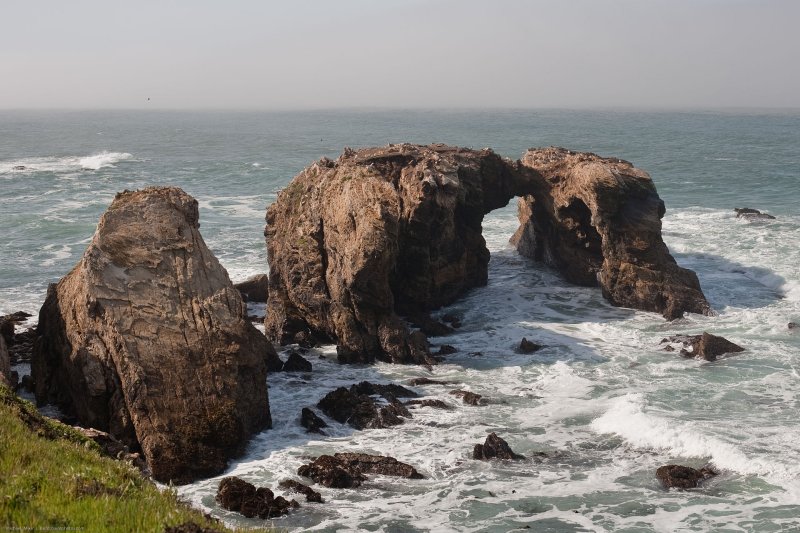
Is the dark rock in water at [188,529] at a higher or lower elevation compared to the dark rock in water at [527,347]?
higher

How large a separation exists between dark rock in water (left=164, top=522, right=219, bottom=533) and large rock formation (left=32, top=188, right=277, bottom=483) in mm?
9112

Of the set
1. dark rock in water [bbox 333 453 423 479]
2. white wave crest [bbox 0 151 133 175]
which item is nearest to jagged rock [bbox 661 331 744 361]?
dark rock in water [bbox 333 453 423 479]

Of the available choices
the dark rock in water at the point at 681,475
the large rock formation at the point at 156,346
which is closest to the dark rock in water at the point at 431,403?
the large rock formation at the point at 156,346

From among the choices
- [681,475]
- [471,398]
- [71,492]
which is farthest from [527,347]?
[71,492]

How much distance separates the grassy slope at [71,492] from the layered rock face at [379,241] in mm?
13614

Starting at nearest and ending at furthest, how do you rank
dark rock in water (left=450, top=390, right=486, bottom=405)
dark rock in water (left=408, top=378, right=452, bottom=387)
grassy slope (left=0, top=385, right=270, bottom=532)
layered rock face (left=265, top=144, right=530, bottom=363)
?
grassy slope (left=0, top=385, right=270, bottom=532) < dark rock in water (left=450, top=390, right=486, bottom=405) < dark rock in water (left=408, top=378, right=452, bottom=387) < layered rock face (left=265, top=144, right=530, bottom=363)

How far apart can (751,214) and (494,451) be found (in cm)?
3422

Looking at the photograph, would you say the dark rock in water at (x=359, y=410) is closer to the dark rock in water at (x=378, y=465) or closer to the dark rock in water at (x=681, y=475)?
the dark rock in water at (x=378, y=465)

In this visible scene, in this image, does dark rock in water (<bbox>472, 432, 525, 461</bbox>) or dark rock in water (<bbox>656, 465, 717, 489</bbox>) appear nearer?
dark rock in water (<bbox>656, 465, 717, 489</bbox>)

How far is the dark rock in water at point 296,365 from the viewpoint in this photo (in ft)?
82.5

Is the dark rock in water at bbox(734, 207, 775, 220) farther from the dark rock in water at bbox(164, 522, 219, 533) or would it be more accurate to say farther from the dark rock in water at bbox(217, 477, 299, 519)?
the dark rock in water at bbox(164, 522, 219, 533)

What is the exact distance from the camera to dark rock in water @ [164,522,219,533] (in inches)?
349

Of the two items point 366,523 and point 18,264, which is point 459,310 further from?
point 18,264

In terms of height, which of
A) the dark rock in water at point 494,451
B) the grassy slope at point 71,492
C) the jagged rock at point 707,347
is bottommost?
the dark rock in water at point 494,451
